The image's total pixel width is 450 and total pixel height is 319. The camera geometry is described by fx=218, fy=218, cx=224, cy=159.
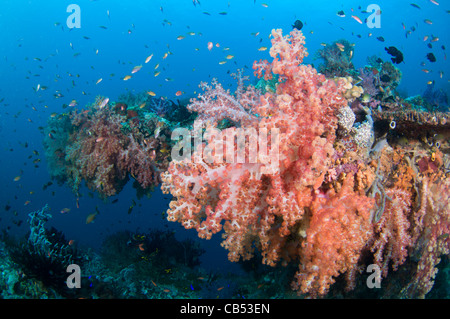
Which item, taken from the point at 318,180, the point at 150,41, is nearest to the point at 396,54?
the point at 318,180

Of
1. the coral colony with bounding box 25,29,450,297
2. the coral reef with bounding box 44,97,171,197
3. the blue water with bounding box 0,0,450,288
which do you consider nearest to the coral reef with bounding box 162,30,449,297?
the coral colony with bounding box 25,29,450,297

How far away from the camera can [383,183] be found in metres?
3.59

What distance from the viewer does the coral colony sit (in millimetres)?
2949

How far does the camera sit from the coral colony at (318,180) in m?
2.95

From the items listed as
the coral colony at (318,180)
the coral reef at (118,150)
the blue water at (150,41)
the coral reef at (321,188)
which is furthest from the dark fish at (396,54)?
the blue water at (150,41)

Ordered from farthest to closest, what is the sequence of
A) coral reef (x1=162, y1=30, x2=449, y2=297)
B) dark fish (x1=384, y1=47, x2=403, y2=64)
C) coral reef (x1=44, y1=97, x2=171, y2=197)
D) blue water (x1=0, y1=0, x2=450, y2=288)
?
blue water (x1=0, y1=0, x2=450, y2=288), dark fish (x1=384, y1=47, x2=403, y2=64), coral reef (x1=44, y1=97, x2=171, y2=197), coral reef (x1=162, y1=30, x2=449, y2=297)

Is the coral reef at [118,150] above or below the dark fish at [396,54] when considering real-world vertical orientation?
below

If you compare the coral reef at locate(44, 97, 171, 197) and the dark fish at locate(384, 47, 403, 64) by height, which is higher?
the dark fish at locate(384, 47, 403, 64)

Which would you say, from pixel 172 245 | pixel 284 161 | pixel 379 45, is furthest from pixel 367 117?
pixel 379 45

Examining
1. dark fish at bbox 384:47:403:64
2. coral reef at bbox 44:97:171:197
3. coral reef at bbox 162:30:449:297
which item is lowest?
coral reef at bbox 44:97:171:197

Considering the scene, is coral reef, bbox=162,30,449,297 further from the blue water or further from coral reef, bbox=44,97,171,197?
the blue water

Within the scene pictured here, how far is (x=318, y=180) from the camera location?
2926 mm

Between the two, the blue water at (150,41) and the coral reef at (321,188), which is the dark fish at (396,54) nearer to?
the coral reef at (321,188)

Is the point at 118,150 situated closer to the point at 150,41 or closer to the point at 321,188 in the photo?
the point at 321,188
